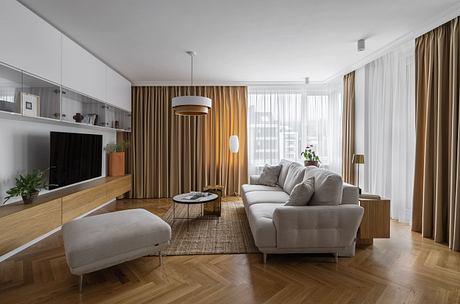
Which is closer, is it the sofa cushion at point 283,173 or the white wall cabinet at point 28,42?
the white wall cabinet at point 28,42

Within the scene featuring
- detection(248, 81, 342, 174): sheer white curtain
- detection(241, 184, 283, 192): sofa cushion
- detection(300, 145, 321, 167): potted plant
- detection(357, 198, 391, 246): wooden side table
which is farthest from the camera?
→ detection(248, 81, 342, 174): sheer white curtain

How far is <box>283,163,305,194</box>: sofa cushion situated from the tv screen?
2.96 metres

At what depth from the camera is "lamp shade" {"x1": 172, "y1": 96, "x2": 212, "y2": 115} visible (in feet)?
11.2

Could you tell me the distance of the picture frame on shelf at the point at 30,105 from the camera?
8.09ft

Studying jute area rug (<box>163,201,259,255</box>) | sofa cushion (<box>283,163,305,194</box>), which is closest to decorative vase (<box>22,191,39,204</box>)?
jute area rug (<box>163,201,259,255</box>)

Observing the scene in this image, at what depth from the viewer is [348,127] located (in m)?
4.85

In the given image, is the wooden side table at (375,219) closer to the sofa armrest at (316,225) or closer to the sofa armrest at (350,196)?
the sofa armrest at (350,196)

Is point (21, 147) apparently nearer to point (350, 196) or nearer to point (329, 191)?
point (329, 191)

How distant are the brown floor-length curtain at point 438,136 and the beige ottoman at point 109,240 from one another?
2947 mm

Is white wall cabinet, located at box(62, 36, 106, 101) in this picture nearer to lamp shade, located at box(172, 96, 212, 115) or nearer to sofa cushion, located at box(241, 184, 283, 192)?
lamp shade, located at box(172, 96, 212, 115)

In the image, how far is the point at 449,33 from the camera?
9.20 feet

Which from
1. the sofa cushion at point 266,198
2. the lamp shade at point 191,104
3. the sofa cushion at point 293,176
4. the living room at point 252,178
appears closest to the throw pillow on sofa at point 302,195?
the living room at point 252,178

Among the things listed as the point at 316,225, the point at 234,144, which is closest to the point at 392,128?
the point at 316,225

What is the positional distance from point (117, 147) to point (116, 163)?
1.01ft
